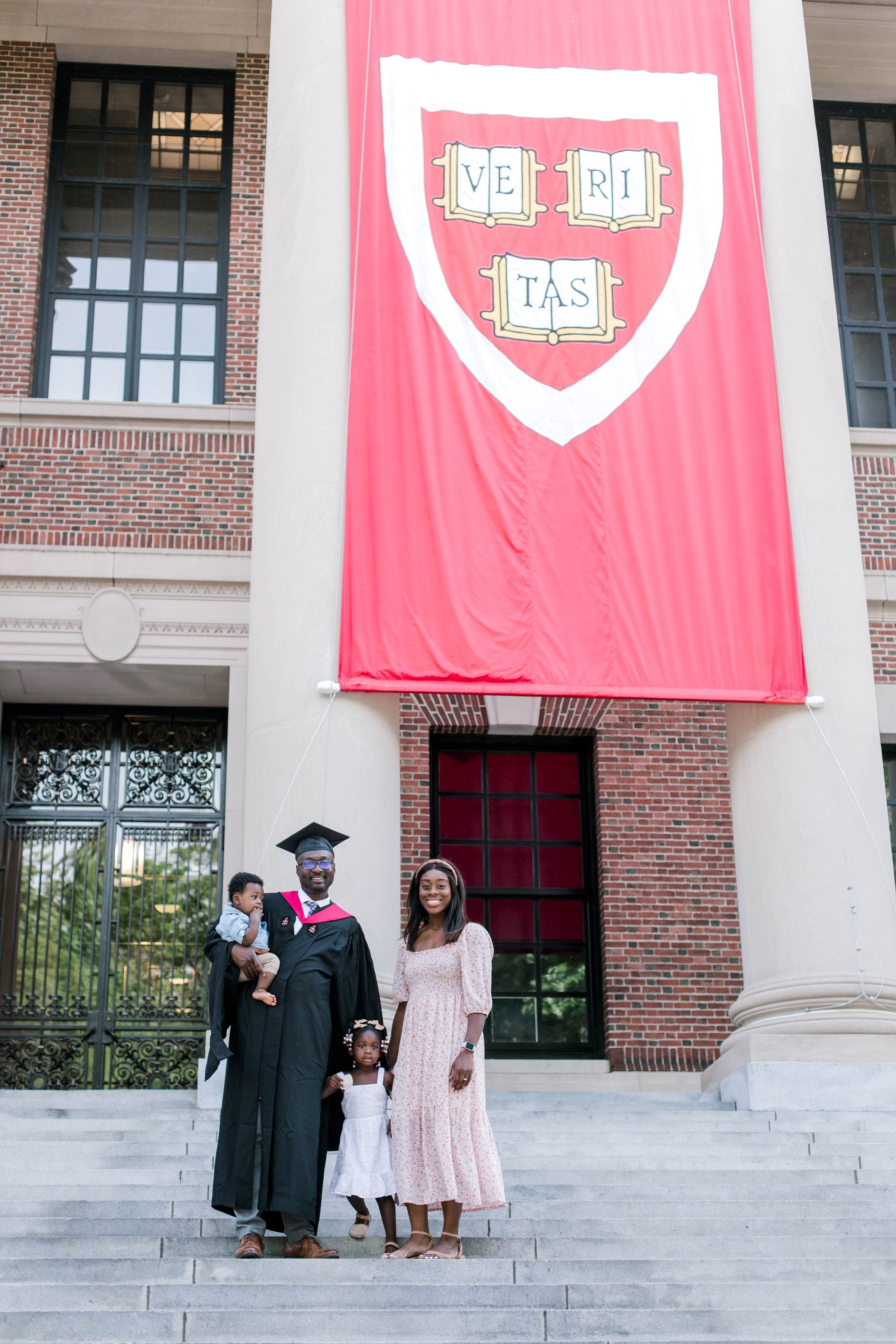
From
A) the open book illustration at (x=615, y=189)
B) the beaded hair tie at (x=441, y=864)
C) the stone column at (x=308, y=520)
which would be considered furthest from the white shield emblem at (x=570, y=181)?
the beaded hair tie at (x=441, y=864)

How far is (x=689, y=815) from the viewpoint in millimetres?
14898

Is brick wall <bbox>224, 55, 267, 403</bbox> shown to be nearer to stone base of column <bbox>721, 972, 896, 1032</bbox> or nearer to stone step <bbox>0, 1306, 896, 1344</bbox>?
stone base of column <bbox>721, 972, 896, 1032</bbox>

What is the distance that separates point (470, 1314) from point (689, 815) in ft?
30.3

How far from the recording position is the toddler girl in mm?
6922

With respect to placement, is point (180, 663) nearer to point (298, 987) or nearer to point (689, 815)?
point (689, 815)

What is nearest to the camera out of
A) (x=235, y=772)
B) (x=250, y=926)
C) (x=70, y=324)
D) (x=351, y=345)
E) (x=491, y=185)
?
(x=250, y=926)

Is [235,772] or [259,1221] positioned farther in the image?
[235,772]

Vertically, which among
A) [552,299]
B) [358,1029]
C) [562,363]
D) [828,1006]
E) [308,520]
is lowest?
[358,1029]

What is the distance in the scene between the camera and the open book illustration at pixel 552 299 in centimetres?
1154

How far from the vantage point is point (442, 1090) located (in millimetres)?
6883

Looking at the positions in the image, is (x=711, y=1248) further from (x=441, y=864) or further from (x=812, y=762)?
(x=812, y=762)

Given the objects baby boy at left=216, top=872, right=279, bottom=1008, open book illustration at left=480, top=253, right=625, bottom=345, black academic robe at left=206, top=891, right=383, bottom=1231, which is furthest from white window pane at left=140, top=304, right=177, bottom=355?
baby boy at left=216, top=872, right=279, bottom=1008

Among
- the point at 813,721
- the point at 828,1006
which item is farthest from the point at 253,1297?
the point at 813,721

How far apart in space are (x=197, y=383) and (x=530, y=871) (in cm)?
577
